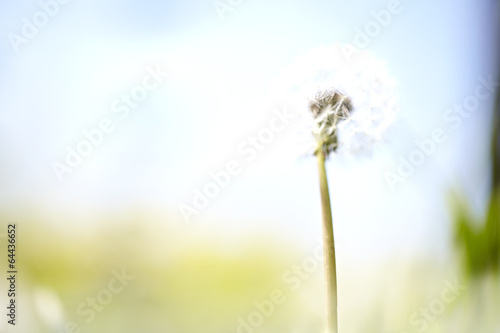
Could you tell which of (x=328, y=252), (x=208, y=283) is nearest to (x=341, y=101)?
(x=328, y=252)

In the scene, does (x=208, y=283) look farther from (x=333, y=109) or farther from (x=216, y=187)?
(x=333, y=109)

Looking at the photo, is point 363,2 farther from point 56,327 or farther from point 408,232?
point 56,327

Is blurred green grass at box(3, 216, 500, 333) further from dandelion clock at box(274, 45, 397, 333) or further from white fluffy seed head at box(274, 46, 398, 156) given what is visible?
white fluffy seed head at box(274, 46, 398, 156)

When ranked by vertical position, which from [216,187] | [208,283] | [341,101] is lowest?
[208,283]

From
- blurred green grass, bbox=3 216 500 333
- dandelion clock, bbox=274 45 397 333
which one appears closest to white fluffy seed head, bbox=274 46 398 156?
dandelion clock, bbox=274 45 397 333

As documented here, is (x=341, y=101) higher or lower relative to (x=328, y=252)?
higher
